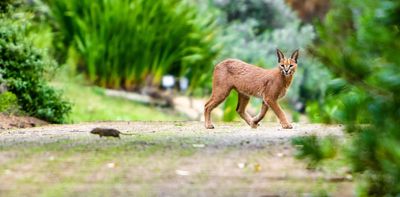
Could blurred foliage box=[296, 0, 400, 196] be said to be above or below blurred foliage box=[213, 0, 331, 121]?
below

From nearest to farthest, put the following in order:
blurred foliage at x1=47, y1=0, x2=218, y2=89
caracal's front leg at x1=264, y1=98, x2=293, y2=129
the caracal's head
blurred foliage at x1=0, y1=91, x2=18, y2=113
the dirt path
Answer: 1. the dirt path
2. the caracal's head
3. caracal's front leg at x1=264, y1=98, x2=293, y2=129
4. blurred foliage at x1=0, y1=91, x2=18, y2=113
5. blurred foliage at x1=47, y1=0, x2=218, y2=89

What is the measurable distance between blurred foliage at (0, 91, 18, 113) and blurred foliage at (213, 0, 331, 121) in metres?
9.56

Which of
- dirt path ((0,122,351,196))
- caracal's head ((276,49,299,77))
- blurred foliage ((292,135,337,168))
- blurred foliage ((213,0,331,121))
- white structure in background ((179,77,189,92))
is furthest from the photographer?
blurred foliage ((213,0,331,121))

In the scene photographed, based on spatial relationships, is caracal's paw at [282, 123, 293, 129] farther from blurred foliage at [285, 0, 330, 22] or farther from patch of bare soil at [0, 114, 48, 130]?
blurred foliage at [285, 0, 330, 22]

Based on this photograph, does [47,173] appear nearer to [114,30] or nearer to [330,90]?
[330,90]

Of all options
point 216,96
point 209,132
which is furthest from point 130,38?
point 209,132

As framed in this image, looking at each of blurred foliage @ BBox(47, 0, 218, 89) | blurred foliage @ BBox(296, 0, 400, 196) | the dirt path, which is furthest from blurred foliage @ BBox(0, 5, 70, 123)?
blurred foliage @ BBox(296, 0, 400, 196)

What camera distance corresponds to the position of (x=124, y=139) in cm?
961

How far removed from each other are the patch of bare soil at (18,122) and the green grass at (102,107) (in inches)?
152

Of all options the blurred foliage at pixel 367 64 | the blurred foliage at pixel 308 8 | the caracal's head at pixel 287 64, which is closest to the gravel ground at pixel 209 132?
the caracal's head at pixel 287 64

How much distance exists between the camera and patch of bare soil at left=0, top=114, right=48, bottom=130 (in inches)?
493

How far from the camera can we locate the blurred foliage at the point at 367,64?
210 inches

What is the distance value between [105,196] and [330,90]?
2.17m

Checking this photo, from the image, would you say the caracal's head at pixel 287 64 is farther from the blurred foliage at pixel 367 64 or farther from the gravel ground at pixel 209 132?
A: the blurred foliage at pixel 367 64
